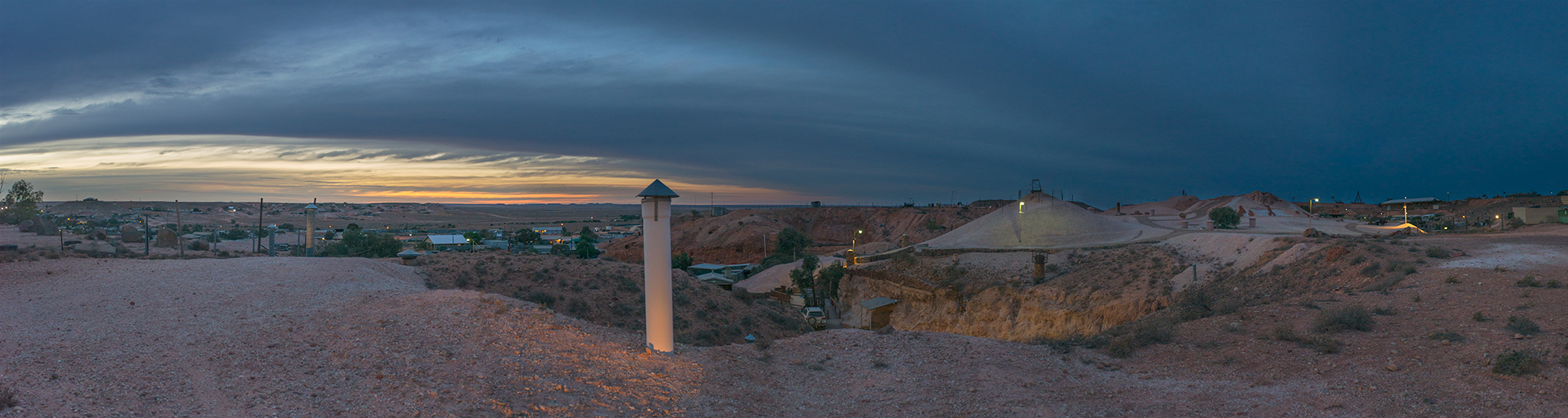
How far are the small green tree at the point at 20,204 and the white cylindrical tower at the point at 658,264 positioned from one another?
191 ft

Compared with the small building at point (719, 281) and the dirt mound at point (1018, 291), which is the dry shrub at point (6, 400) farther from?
the dirt mound at point (1018, 291)

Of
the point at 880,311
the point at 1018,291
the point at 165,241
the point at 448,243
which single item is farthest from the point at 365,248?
the point at 1018,291

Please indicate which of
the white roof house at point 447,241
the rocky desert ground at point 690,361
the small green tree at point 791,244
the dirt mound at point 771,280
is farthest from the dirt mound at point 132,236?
the small green tree at point 791,244

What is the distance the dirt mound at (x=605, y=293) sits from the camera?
551 inches

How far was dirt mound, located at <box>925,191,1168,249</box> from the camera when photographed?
3759cm

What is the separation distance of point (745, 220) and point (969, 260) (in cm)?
4092

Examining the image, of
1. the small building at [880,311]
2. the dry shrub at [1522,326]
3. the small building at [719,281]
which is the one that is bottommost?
→ the small building at [880,311]

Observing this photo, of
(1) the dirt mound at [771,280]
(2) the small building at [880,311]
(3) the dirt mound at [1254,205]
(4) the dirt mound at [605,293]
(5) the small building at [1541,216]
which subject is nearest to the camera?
(4) the dirt mound at [605,293]

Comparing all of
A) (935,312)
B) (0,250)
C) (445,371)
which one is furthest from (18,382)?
(935,312)

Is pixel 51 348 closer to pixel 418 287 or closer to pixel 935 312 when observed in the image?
pixel 418 287

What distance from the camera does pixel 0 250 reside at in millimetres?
16094

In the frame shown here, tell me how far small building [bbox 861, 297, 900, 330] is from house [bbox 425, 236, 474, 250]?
27.4 metres

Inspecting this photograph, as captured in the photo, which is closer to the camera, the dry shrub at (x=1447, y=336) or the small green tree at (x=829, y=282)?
the dry shrub at (x=1447, y=336)

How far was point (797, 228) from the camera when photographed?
7694cm
